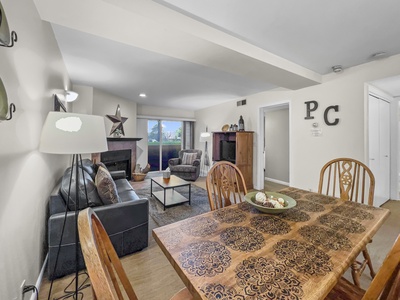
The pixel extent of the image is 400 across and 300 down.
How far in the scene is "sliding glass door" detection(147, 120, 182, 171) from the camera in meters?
6.54

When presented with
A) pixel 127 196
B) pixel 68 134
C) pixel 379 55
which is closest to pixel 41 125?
pixel 68 134

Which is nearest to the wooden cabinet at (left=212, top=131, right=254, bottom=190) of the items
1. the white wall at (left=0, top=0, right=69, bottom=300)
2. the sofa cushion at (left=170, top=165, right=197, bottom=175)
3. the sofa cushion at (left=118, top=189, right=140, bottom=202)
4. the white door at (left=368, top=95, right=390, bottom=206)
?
the sofa cushion at (left=170, top=165, right=197, bottom=175)

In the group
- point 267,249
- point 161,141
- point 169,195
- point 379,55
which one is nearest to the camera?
point 267,249

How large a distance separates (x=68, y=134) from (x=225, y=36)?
1764 mm

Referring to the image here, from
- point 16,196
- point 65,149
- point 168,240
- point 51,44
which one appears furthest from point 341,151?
point 51,44

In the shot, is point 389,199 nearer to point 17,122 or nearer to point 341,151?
point 341,151

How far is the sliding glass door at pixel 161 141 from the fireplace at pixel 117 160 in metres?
1.24

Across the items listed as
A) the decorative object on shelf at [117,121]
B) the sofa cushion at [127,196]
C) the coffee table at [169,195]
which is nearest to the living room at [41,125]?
the decorative object on shelf at [117,121]

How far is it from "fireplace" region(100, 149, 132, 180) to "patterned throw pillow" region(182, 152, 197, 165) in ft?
5.37

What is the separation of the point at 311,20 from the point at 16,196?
2.82m

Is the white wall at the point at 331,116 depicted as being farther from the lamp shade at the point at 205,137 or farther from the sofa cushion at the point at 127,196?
the sofa cushion at the point at 127,196

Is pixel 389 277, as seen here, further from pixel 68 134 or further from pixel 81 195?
pixel 81 195

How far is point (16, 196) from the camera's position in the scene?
1138mm

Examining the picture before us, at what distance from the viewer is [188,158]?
5.68 metres
